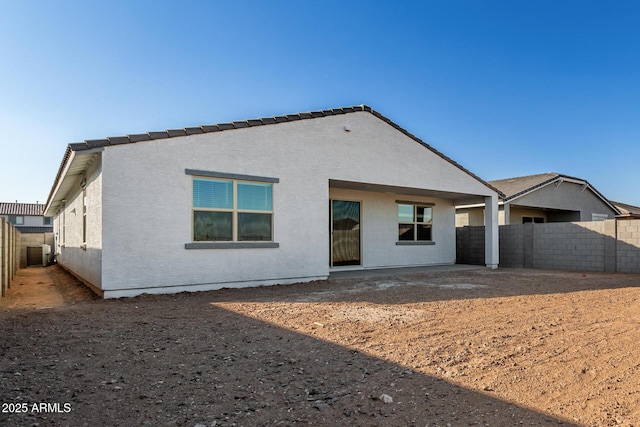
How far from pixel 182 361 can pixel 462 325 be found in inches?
155

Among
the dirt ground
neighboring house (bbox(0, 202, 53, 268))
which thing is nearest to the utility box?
neighboring house (bbox(0, 202, 53, 268))

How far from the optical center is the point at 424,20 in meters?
13.4

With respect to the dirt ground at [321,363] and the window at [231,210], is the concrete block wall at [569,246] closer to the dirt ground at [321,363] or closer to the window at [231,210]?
the dirt ground at [321,363]

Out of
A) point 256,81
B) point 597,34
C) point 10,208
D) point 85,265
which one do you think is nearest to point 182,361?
point 85,265

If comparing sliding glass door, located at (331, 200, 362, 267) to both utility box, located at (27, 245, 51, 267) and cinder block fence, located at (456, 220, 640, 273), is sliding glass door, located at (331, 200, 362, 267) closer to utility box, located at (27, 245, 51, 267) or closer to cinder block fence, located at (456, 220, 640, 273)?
cinder block fence, located at (456, 220, 640, 273)

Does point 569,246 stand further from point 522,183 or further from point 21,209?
point 21,209

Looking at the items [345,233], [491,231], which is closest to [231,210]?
[345,233]

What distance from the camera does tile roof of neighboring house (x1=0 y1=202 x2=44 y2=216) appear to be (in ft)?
151

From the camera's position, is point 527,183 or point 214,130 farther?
point 527,183

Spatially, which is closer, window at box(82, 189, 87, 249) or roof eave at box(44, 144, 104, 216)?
roof eave at box(44, 144, 104, 216)

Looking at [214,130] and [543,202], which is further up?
[214,130]

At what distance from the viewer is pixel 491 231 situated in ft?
50.6

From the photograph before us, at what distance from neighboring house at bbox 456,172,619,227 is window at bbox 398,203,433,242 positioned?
207 inches

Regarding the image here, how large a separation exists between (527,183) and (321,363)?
21658 mm
